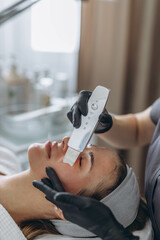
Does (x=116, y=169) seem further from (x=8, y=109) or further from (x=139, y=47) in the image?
(x=139, y=47)

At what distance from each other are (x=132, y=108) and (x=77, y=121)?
1.22 metres

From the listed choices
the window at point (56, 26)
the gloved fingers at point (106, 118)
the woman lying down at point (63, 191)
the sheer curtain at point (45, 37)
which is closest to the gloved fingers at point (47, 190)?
the woman lying down at point (63, 191)

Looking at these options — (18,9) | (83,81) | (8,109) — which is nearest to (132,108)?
(83,81)

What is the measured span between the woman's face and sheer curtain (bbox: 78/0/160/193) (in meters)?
1.08

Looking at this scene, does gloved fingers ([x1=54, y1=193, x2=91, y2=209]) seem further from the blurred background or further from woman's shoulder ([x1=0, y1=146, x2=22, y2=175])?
the blurred background

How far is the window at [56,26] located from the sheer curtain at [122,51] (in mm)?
63

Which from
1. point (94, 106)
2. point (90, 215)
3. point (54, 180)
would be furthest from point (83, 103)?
point (90, 215)

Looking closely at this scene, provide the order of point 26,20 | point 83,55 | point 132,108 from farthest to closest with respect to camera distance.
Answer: point 132,108, point 83,55, point 26,20

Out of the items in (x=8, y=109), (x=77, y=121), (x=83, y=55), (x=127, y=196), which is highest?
(x=83, y=55)

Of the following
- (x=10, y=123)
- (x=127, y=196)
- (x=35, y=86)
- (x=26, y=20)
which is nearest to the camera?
(x=127, y=196)

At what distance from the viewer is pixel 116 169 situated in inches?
36.2

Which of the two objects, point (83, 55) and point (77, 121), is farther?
point (83, 55)

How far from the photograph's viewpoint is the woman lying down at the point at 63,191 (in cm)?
87

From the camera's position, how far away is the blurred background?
1567mm
